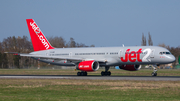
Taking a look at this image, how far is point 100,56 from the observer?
41406 millimetres

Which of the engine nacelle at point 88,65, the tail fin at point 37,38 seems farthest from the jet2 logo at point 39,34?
the engine nacelle at point 88,65

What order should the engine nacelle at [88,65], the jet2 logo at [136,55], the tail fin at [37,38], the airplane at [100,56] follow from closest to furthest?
the airplane at [100,56] < the jet2 logo at [136,55] < the engine nacelle at [88,65] < the tail fin at [37,38]

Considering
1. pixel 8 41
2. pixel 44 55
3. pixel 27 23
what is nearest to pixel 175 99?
pixel 44 55

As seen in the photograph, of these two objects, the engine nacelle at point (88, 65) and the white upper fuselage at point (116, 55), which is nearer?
the white upper fuselage at point (116, 55)

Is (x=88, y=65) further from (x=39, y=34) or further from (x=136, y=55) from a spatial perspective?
(x=39, y=34)

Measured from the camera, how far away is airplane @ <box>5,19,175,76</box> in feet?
123

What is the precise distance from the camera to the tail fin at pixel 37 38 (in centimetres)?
4816

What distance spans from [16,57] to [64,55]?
2300 inches

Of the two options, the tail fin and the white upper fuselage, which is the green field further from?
the tail fin

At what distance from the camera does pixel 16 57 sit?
99.5m

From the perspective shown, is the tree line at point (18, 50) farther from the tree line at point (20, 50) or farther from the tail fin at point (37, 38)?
the tail fin at point (37, 38)

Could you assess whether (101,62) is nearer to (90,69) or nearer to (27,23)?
(90,69)

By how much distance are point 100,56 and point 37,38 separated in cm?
1273

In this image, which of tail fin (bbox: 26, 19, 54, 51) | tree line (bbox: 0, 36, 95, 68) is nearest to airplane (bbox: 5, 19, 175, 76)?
tail fin (bbox: 26, 19, 54, 51)
